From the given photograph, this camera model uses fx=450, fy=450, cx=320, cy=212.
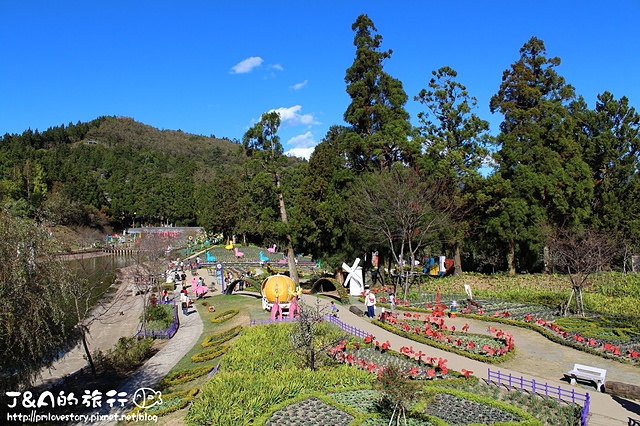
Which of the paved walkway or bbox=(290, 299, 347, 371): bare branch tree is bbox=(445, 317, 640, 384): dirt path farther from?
bbox=(290, 299, 347, 371): bare branch tree

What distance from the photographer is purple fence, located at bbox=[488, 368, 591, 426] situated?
11.8 m

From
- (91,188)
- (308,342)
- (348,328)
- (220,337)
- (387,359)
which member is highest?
(91,188)

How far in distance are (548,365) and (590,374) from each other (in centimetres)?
236

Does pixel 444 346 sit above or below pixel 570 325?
below

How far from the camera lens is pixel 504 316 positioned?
73.4ft

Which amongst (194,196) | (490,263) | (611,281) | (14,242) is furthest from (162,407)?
(194,196)

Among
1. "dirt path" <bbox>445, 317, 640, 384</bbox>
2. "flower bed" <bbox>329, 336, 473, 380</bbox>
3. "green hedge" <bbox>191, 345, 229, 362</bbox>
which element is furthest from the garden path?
"dirt path" <bbox>445, 317, 640, 384</bbox>

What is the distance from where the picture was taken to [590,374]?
43.3ft

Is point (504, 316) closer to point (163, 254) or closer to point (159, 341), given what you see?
point (159, 341)

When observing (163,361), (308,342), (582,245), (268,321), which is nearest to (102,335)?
(163,361)

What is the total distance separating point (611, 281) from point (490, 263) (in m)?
16.8

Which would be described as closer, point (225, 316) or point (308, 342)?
point (308, 342)

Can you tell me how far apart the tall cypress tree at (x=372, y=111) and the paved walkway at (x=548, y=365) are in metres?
14.9

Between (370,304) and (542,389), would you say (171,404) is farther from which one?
(370,304)
